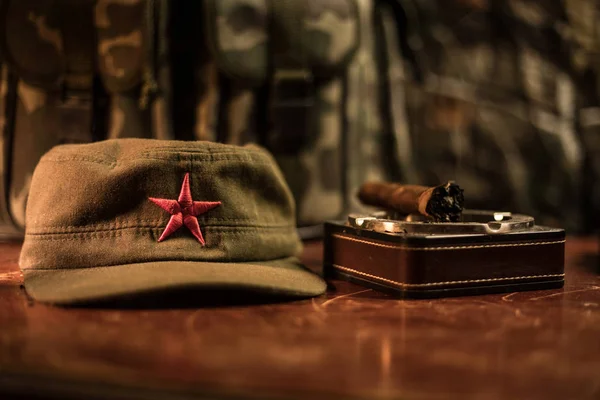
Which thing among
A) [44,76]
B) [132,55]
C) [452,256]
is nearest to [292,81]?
[132,55]

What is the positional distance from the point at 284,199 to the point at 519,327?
35 cm

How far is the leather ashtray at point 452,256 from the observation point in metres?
0.71

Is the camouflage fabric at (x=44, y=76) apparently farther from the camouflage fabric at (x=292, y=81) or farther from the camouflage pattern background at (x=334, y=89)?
the camouflage fabric at (x=292, y=81)

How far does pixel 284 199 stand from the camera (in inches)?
33.4

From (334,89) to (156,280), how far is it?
653 millimetres

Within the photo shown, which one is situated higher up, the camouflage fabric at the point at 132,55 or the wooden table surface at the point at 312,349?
the camouflage fabric at the point at 132,55

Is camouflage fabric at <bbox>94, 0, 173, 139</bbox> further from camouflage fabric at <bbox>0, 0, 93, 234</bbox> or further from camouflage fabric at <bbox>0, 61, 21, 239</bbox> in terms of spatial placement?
camouflage fabric at <bbox>0, 61, 21, 239</bbox>

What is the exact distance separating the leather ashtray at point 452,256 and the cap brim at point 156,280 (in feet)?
0.23

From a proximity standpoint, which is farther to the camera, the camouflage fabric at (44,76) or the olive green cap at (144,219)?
the camouflage fabric at (44,76)

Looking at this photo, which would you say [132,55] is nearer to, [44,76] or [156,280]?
[44,76]

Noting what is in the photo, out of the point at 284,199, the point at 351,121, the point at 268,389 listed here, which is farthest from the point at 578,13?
the point at 268,389

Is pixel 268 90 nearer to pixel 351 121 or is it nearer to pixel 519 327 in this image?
pixel 351 121

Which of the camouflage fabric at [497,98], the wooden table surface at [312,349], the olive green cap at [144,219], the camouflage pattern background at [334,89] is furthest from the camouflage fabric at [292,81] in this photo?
the wooden table surface at [312,349]

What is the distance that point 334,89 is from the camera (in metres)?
1.19
